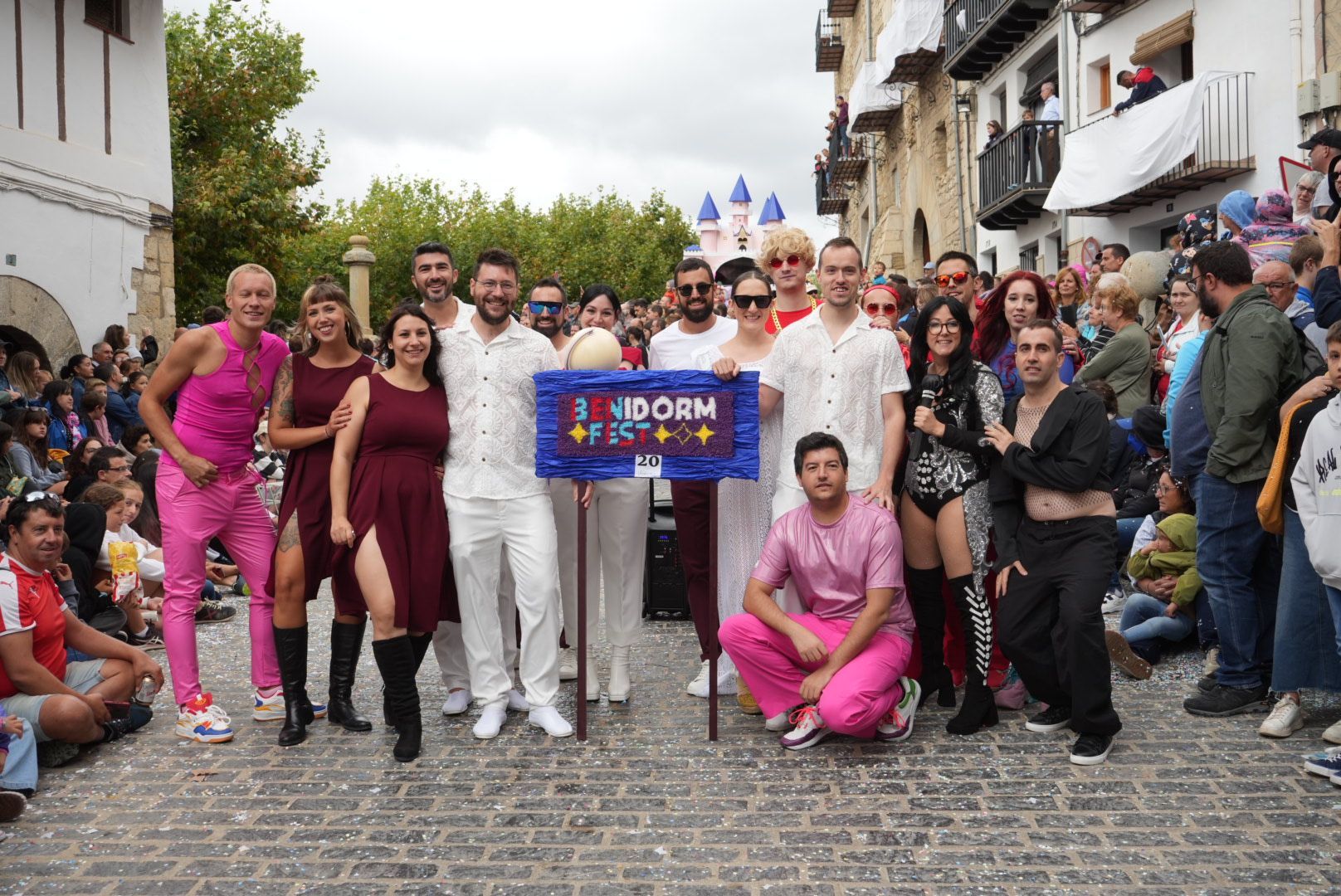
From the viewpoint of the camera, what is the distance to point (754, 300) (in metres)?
6.14

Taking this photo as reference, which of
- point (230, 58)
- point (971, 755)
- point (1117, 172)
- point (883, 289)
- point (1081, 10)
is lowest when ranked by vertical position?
point (971, 755)

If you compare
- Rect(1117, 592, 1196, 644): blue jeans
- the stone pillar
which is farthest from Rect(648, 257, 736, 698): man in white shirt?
the stone pillar

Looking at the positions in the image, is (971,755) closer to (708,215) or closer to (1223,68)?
(1223,68)

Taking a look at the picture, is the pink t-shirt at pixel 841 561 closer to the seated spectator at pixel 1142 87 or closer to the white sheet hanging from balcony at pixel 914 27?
the seated spectator at pixel 1142 87

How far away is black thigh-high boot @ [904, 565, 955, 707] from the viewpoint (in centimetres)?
594

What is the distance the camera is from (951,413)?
589 centimetres

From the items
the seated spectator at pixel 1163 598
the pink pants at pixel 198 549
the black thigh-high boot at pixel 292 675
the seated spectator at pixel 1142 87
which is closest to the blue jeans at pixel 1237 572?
the seated spectator at pixel 1163 598

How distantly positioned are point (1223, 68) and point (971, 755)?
11555 mm

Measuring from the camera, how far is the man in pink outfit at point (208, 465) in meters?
5.83

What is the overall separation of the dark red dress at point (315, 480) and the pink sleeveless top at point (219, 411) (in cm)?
28

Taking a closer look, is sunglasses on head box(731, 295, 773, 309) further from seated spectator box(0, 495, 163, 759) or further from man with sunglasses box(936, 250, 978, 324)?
seated spectator box(0, 495, 163, 759)

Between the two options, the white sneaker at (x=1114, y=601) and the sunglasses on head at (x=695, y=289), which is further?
the white sneaker at (x=1114, y=601)

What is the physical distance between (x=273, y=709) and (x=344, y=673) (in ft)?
1.63

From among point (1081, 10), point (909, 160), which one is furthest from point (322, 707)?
point (909, 160)
